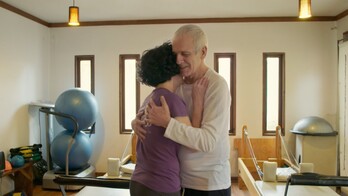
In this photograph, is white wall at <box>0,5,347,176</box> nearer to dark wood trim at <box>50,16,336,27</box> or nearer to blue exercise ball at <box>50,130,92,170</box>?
dark wood trim at <box>50,16,336,27</box>

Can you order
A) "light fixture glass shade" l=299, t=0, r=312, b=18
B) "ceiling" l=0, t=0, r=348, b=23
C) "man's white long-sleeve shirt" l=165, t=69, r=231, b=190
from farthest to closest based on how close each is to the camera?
"ceiling" l=0, t=0, r=348, b=23 < "light fixture glass shade" l=299, t=0, r=312, b=18 < "man's white long-sleeve shirt" l=165, t=69, r=231, b=190

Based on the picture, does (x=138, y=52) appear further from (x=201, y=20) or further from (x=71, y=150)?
(x=71, y=150)

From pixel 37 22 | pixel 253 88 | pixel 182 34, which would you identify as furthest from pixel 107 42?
pixel 182 34

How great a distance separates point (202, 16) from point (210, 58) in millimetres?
678

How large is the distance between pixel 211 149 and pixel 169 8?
3.35 metres

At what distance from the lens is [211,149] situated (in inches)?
43.1

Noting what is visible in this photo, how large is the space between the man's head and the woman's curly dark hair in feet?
0.10

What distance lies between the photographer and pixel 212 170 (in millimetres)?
1168

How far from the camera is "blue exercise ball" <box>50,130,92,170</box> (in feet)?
13.1

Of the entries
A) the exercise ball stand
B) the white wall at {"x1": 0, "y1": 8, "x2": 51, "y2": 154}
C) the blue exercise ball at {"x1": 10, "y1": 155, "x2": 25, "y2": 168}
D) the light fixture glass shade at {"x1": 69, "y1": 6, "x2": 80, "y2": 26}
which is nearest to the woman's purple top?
the light fixture glass shade at {"x1": 69, "y1": 6, "x2": 80, "y2": 26}

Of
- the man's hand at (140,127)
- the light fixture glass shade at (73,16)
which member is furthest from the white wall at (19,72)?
the man's hand at (140,127)

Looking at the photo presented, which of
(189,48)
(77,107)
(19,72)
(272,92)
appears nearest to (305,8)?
(189,48)

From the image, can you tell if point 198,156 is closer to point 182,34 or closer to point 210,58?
point 182,34

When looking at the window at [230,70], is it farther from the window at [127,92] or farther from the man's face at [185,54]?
the man's face at [185,54]
